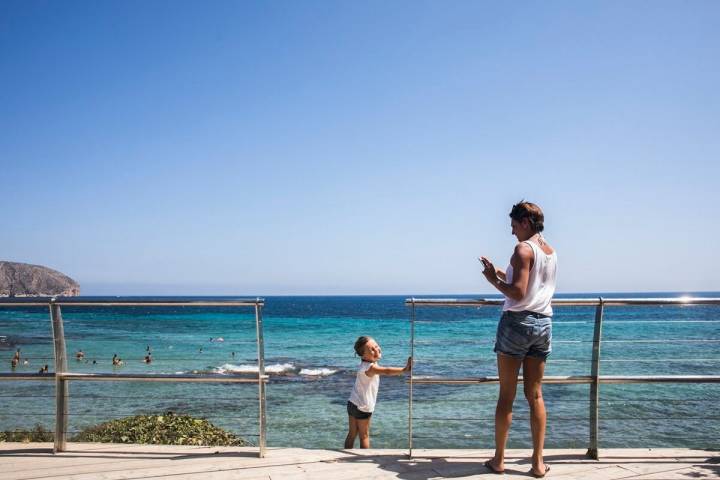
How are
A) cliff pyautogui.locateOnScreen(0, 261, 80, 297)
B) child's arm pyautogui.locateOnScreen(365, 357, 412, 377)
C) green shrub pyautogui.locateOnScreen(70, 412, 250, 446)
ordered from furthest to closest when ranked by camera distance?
cliff pyautogui.locateOnScreen(0, 261, 80, 297), green shrub pyautogui.locateOnScreen(70, 412, 250, 446), child's arm pyautogui.locateOnScreen(365, 357, 412, 377)

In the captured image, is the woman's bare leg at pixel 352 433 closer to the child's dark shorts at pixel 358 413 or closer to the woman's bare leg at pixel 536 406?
the child's dark shorts at pixel 358 413

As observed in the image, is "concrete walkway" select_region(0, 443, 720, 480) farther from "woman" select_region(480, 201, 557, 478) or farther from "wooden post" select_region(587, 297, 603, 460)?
"woman" select_region(480, 201, 557, 478)

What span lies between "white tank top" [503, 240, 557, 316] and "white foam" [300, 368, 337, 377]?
15202mm

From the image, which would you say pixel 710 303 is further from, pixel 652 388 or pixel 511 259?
pixel 652 388

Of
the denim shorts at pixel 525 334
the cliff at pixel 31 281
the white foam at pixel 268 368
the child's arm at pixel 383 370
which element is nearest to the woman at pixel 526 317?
the denim shorts at pixel 525 334

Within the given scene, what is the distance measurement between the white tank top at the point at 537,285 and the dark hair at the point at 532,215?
171 millimetres

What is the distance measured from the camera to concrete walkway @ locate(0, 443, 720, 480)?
386 cm

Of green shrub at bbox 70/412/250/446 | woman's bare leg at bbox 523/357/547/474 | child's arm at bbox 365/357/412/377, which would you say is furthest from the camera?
green shrub at bbox 70/412/250/446

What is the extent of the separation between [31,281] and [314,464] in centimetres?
12831

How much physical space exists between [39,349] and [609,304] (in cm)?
2930

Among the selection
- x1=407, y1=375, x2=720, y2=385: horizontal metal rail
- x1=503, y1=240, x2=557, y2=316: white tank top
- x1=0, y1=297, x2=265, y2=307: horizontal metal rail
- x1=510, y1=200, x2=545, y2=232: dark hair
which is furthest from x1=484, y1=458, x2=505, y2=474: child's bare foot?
x1=0, y1=297, x2=265, y2=307: horizontal metal rail

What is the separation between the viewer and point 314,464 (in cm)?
412

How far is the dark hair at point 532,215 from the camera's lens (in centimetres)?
391

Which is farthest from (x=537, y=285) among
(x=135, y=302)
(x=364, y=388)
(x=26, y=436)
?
(x=26, y=436)
